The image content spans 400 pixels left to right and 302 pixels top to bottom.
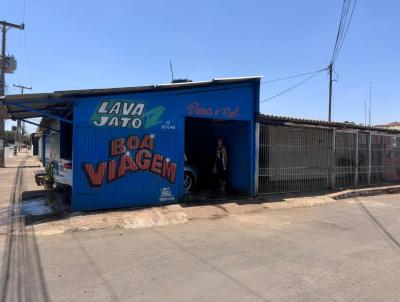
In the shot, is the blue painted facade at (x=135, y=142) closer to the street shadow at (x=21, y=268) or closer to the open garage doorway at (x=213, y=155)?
the open garage doorway at (x=213, y=155)

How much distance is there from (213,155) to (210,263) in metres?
9.52

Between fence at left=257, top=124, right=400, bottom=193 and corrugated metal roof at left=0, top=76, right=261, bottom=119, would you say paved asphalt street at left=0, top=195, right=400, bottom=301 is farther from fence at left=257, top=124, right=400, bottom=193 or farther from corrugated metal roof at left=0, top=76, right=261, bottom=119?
fence at left=257, top=124, right=400, bottom=193

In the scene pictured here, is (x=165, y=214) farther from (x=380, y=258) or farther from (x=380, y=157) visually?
(x=380, y=157)

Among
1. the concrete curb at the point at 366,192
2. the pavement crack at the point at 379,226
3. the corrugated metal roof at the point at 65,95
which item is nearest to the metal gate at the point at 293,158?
the concrete curb at the point at 366,192

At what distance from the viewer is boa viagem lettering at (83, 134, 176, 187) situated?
34.1 feet

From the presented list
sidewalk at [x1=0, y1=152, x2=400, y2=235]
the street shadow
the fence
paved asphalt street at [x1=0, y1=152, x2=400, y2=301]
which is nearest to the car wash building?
sidewalk at [x1=0, y1=152, x2=400, y2=235]

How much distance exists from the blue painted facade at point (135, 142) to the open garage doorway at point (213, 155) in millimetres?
1492

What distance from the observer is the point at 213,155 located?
1567cm

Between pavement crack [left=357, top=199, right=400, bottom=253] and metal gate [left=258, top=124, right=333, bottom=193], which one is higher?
metal gate [left=258, top=124, right=333, bottom=193]

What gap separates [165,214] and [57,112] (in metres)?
5.63

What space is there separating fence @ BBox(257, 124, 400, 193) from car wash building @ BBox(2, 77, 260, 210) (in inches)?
37.5

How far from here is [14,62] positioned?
114 ft

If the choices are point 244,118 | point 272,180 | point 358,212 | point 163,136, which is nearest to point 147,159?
point 163,136

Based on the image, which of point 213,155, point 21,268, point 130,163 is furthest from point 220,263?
point 213,155
